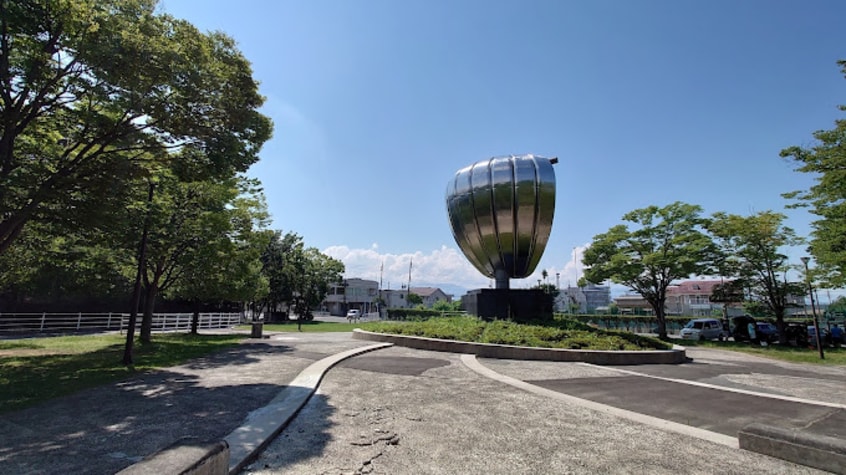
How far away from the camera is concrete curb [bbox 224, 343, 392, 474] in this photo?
4535 mm

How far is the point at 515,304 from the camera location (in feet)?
60.0

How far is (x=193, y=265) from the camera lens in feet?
58.9

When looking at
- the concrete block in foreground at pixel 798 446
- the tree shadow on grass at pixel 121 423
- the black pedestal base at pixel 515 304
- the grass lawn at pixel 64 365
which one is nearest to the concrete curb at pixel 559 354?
the black pedestal base at pixel 515 304

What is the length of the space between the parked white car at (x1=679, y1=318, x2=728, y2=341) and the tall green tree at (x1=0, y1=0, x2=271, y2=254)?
31.4m

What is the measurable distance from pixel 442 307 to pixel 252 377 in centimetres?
4807

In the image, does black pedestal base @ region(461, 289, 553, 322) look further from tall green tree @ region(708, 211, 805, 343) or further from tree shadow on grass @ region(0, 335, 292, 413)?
tall green tree @ region(708, 211, 805, 343)

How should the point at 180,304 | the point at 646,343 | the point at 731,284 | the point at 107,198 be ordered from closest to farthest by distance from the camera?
the point at 107,198, the point at 646,343, the point at 731,284, the point at 180,304

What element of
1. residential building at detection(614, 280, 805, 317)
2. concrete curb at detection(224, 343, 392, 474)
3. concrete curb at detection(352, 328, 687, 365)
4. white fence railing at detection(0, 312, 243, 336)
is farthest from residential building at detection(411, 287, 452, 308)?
concrete curb at detection(224, 343, 392, 474)

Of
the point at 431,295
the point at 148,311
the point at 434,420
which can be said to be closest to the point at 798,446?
the point at 434,420

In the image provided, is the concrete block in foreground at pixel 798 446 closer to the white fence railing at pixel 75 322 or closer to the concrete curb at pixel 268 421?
the concrete curb at pixel 268 421

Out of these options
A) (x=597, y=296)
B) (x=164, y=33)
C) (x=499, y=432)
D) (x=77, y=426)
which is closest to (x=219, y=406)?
(x=77, y=426)

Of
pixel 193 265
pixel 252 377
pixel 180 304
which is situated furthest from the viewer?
pixel 180 304

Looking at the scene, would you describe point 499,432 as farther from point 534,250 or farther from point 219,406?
point 534,250

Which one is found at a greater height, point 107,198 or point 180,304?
point 107,198
